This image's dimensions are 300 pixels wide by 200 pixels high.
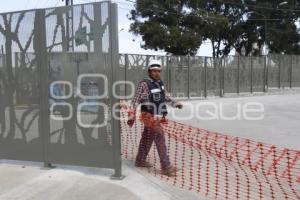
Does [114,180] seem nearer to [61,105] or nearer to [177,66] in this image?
[61,105]

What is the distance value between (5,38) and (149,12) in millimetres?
32063

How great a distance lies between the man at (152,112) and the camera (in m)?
6.71

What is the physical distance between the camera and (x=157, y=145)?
6.75m

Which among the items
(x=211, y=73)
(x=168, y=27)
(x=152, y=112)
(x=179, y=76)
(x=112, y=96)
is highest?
(x=168, y=27)

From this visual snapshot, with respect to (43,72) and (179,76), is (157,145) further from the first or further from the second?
(179,76)

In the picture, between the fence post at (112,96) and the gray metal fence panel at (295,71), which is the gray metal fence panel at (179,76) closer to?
the gray metal fence panel at (295,71)

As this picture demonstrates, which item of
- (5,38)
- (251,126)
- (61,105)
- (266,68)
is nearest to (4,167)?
(61,105)

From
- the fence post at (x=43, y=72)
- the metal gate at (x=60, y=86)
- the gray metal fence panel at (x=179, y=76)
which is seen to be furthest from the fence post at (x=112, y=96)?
the gray metal fence panel at (x=179, y=76)

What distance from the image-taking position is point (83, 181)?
6.19 m

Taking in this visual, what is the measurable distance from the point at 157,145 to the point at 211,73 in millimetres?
17104

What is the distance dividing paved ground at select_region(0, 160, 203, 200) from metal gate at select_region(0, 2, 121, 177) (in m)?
0.19

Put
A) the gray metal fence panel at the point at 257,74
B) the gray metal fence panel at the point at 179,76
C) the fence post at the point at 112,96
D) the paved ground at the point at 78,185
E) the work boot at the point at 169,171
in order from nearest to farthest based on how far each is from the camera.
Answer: the paved ground at the point at 78,185 < the fence post at the point at 112,96 < the work boot at the point at 169,171 < the gray metal fence panel at the point at 179,76 < the gray metal fence panel at the point at 257,74

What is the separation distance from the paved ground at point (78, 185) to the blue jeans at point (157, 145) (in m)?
0.26

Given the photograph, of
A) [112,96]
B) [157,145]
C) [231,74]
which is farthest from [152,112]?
[231,74]
